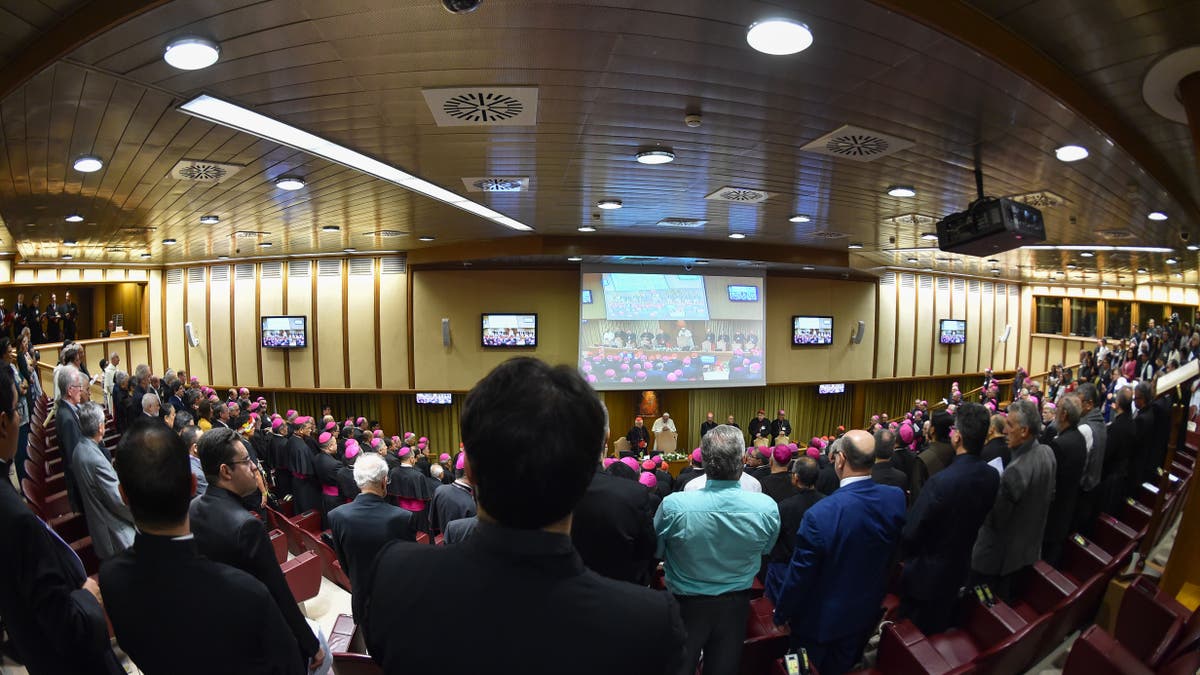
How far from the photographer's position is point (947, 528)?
2.84 m

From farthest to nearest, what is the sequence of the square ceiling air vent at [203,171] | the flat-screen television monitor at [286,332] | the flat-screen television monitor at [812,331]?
the flat-screen television monitor at [812,331]
the flat-screen television monitor at [286,332]
the square ceiling air vent at [203,171]

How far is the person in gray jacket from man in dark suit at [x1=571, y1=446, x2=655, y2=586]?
87.7 inches

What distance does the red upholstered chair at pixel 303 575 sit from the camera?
11.8 feet

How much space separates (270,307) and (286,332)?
2.25 ft

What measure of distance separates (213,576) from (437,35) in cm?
228

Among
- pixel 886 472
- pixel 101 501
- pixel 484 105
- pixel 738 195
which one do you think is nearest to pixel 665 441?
pixel 738 195

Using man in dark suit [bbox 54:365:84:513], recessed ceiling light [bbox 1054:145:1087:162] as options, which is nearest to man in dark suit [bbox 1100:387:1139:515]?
recessed ceiling light [bbox 1054:145:1087:162]

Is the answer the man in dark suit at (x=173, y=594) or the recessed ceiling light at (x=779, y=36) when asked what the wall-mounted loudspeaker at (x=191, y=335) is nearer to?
the man in dark suit at (x=173, y=594)

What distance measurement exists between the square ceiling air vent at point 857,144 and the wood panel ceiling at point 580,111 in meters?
0.10

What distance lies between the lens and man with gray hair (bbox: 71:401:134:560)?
3221 mm

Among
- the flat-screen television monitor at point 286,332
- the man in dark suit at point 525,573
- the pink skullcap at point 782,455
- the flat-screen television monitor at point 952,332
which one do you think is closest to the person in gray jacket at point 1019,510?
the pink skullcap at point 782,455

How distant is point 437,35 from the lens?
8.66 ft

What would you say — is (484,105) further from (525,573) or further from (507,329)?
(507,329)

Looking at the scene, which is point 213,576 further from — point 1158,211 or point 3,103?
point 1158,211
